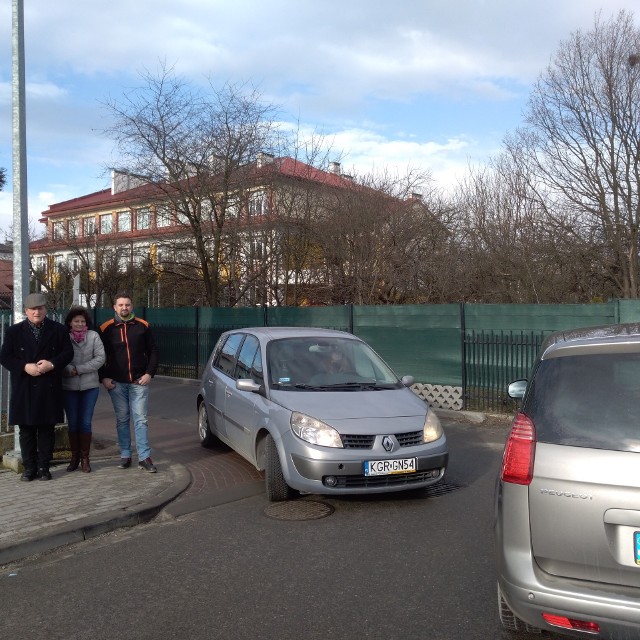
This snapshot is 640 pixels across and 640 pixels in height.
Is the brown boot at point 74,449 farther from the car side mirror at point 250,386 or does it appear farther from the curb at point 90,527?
the car side mirror at point 250,386

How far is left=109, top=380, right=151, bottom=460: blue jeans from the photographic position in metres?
7.34

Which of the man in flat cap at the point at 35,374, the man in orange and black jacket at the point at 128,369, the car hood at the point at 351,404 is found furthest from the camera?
the man in orange and black jacket at the point at 128,369

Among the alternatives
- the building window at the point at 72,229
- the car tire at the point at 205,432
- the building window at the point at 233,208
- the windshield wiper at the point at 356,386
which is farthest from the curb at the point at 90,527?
the building window at the point at 72,229

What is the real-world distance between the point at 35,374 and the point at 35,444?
83cm

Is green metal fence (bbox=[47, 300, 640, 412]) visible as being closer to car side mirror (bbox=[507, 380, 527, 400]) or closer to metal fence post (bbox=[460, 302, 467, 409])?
metal fence post (bbox=[460, 302, 467, 409])

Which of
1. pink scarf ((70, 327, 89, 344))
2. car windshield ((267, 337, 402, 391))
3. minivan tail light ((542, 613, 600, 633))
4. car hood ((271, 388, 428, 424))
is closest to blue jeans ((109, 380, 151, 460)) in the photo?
pink scarf ((70, 327, 89, 344))

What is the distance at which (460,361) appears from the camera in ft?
41.2

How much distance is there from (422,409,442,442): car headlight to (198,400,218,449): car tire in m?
3.38

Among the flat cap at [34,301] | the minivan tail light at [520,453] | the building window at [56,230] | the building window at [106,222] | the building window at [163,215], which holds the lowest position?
the minivan tail light at [520,453]

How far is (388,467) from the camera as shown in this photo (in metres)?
5.96

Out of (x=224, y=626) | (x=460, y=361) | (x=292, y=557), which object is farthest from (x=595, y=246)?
(x=224, y=626)

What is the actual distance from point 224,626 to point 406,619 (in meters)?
1.02

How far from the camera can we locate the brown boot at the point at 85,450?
7.23 metres

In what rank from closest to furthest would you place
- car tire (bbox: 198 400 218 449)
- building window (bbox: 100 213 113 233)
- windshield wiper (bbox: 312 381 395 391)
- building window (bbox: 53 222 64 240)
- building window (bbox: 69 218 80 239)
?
windshield wiper (bbox: 312 381 395 391)
car tire (bbox: 198 400 218 449)
building window (bbox: 69 218 80 239)
building window (bbox: 53 222 64 240)
building window (bbox: 100 213 113 233)
